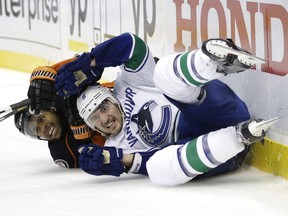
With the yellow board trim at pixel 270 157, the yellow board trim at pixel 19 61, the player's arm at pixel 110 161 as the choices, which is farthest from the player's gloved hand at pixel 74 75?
the yellow board trim at pixel 19 61

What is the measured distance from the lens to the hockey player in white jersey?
110 inches

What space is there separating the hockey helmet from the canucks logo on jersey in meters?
0.11

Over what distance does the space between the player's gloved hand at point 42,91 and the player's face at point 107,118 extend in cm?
25

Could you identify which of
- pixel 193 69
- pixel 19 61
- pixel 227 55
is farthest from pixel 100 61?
pixel 19 61

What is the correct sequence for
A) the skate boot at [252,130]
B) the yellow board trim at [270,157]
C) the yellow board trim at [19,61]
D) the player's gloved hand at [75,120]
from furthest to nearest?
the yellow board trim at [19,61] < the player's gloved hand at [75,120] < the yellow board trim at [270,157] < the skate boot at [252,130]

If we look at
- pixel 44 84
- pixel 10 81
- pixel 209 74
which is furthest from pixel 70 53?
pixel 209 74

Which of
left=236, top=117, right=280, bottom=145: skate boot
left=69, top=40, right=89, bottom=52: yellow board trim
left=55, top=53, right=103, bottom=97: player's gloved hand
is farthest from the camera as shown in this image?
left=69, top=40, right=89, bottom=52: yellow board trim

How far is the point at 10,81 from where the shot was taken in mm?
6066

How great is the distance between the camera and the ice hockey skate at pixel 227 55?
263 cm

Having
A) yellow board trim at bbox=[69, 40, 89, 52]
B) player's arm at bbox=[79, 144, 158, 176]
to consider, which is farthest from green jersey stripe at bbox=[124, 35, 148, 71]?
yellow board trim at bbox=[69, 40, 89, 52]

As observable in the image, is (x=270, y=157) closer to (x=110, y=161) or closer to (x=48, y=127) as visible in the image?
(x=110, y=161)

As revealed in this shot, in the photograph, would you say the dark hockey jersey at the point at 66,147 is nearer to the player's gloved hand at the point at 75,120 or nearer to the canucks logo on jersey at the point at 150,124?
the player's gloved hand at the point at 75,120

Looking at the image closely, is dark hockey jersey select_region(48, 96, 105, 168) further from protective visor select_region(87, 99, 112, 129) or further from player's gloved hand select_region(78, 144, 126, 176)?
player's gloved hand select_region(78, 144, 126, 176)

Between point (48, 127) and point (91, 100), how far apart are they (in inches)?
12.9
